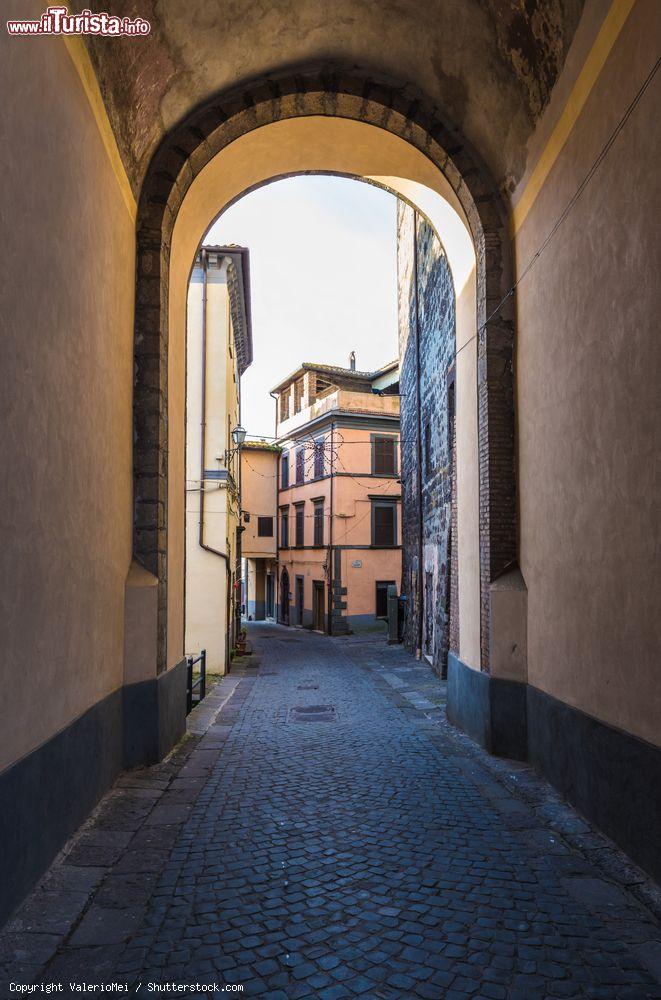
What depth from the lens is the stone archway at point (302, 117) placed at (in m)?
6.32

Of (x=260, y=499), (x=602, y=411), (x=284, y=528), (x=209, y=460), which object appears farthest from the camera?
(x=260, y=499)

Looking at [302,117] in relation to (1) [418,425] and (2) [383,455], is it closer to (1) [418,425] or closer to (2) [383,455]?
(1) [418,425]

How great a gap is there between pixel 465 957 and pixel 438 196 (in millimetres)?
7498

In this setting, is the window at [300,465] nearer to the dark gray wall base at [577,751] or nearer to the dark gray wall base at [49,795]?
the dark gray wall base at [577,751]

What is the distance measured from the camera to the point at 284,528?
1225 inches

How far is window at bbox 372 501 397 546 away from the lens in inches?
1013

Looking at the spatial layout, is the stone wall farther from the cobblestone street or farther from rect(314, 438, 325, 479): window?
rect(314, 438, 325, 479): window

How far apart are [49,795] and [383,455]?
23.1 m

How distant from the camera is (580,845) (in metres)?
4.14

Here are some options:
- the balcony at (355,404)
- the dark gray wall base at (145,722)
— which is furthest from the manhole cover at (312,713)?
the balcony at (355,404)

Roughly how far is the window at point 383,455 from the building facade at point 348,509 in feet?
0.13

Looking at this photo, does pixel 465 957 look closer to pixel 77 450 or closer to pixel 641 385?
pixel 641 385

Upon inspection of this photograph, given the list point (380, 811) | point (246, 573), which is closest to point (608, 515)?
point (380, 811)

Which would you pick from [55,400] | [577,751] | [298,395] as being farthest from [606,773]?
[298,395]
